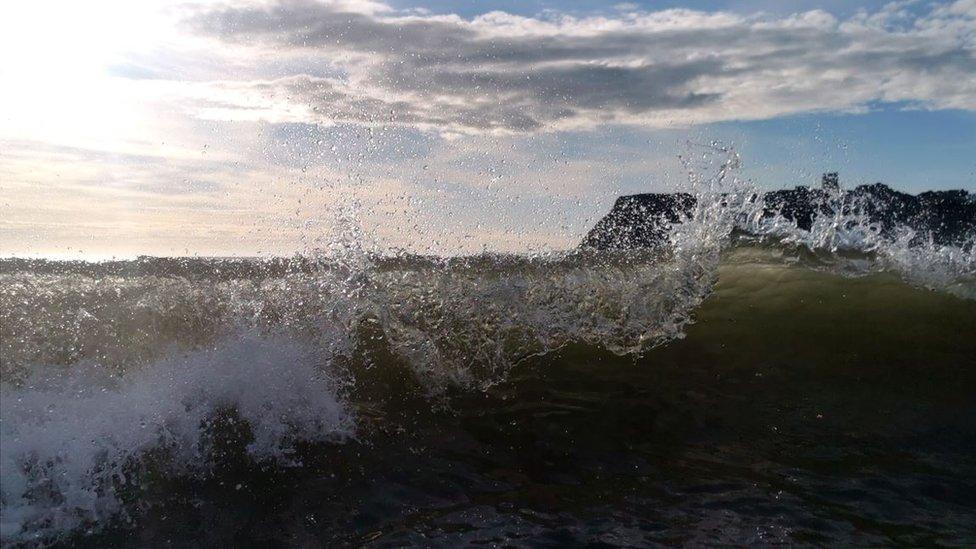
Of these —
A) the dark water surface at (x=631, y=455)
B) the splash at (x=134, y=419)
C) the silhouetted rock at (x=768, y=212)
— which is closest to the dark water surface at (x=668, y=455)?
the dark water surface at (x=631, y=455)

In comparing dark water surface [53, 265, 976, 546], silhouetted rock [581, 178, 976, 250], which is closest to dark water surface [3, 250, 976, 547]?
dark water surface [53, 265, 976, 546]

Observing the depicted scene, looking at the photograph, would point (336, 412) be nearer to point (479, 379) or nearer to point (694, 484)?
point (479, 379)

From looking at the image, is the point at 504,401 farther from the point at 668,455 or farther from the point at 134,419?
the point at 134,419

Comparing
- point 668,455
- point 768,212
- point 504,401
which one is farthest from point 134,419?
point 768,212

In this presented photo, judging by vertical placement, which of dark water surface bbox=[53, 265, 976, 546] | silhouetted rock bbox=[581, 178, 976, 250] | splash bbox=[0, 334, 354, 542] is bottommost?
dark water surface bbox=[53, 265, 976, 546]

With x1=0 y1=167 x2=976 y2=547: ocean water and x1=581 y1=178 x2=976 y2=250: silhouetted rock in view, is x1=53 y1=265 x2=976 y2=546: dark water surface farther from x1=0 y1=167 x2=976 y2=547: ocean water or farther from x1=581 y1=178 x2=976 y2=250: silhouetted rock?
x1=581 y1=178 x2=976 y2=250: silhouetted rock

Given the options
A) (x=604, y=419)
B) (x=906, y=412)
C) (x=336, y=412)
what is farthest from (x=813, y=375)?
(x=336, y=412)

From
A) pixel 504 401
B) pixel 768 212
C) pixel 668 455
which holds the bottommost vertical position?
pixel 668 455

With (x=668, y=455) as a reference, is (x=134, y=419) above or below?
above

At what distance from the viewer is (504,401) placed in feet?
15.4

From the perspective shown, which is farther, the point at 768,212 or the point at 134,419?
the point at 768,212

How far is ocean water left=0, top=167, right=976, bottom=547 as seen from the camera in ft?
10.5

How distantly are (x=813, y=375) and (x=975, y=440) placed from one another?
1107 millimetres

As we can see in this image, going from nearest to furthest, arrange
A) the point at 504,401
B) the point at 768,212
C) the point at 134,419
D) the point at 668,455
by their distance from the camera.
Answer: the point at 134,419 → the point at 668,455 → the point at 504,401 → the point at 768,212
